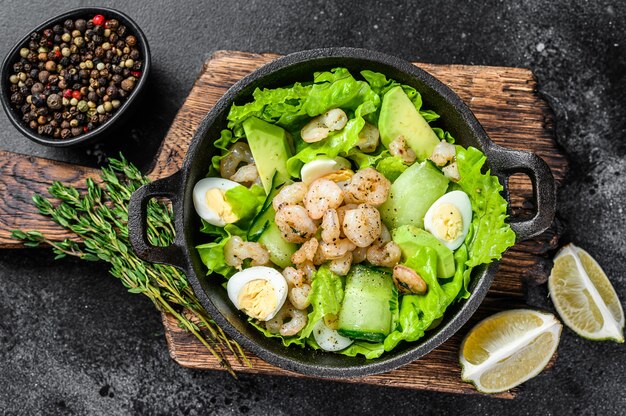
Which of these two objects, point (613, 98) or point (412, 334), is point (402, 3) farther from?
point (412, 334)

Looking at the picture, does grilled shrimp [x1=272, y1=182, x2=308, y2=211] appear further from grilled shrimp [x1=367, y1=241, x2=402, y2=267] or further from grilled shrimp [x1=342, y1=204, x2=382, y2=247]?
grilled shrimp [x1=367, y1=241, x2=402, y2=267]

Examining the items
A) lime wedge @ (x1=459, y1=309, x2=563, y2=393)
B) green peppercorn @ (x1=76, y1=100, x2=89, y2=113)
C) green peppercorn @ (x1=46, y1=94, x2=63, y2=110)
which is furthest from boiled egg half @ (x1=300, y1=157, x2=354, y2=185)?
green peppercorn @ (x1=46, y1=94, x2=63, y2=110)

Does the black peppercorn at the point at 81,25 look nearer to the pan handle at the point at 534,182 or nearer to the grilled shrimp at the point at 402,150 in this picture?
the grilled shrimp at the point at 402,150

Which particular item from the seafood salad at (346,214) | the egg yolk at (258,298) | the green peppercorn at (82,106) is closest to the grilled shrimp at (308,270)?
the seafood salad at (346,214)

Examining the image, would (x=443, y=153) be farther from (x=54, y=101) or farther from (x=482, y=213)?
(x=54, y=101)

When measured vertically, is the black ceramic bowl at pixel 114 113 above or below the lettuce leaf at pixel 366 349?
above

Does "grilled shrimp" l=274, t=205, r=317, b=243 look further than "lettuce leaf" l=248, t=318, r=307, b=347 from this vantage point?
No

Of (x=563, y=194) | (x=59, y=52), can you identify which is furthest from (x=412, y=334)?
(x=59, y=52)
